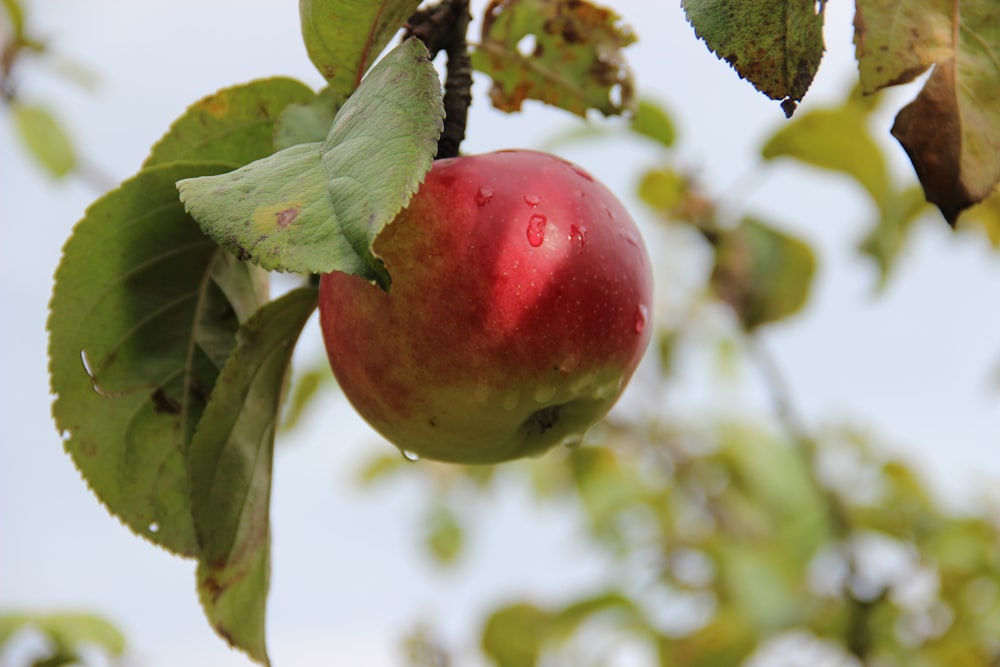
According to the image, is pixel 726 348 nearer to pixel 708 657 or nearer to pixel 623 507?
pixel 623 507

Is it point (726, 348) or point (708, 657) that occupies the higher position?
point (708, 657)

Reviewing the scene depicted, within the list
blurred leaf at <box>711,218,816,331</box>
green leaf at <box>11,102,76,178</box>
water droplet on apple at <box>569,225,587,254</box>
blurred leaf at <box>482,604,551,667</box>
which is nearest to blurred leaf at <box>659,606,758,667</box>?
blurred leaf at <box>482,604,551,667</box>

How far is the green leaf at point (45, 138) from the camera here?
73.3 inches

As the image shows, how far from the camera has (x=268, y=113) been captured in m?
0.78

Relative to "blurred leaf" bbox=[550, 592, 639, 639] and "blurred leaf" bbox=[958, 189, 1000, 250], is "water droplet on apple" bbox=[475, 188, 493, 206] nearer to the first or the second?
"blurred leaf" bbox=[958, 189, 1000, 250]

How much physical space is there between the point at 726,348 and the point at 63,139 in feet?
5.03

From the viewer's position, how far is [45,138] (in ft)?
6.48

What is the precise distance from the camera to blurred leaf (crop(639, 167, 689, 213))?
1750 mm

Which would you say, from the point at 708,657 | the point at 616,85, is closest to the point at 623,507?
the point at 708,657

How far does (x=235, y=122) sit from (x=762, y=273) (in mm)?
1049

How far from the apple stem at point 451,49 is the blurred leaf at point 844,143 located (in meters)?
0.94

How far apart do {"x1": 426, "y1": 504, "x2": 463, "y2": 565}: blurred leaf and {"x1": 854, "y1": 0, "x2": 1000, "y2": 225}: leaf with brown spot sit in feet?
7.80

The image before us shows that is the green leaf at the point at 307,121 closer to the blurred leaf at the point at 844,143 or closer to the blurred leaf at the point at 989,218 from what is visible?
the blurred leaf at the point at 844,143

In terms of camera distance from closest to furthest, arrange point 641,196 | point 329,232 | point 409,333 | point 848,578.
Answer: point 329,232
point 409,333
point 848,578
point 641,196
